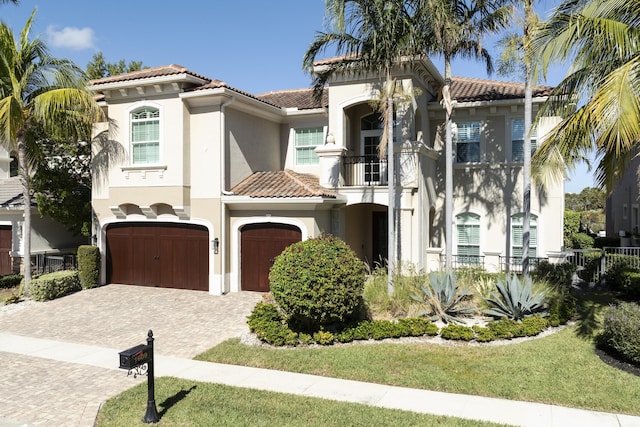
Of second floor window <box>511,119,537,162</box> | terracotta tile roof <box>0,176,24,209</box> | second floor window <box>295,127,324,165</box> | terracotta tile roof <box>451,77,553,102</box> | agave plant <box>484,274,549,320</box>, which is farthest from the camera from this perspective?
terracotta tile roof <box>0,176,24,209</box>

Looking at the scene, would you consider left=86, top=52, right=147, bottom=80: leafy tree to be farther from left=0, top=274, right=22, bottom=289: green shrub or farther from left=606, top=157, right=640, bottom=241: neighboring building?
left=606, top=157, right=640, bottom=241: neighboring building

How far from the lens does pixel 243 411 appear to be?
7.21 m

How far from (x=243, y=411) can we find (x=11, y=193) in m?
20.0

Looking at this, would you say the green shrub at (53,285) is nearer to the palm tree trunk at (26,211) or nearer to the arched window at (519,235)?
the palm tree trunk at (26,211)

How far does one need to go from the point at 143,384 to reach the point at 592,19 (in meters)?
11.1

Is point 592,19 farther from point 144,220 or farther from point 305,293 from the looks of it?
point 144,220

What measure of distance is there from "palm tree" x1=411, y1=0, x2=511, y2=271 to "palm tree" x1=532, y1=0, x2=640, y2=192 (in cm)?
288

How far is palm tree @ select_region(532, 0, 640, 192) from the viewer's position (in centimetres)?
816

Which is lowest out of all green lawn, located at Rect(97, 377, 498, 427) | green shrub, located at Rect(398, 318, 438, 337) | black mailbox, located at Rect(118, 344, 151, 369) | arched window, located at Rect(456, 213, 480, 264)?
green lawn, located at Rect(97, 377, 498, 427)

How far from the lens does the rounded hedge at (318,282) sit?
9.98m

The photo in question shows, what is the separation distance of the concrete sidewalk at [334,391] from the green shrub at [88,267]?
21.7 ft

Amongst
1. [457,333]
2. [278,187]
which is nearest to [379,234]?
[278,187]

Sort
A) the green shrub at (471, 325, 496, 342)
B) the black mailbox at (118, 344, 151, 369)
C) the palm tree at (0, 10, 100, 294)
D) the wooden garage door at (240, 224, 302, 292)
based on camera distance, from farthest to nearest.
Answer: the wooden garage door at (240, 224, 302, 292)
the palm tree at (0, 10, 100, 294)
the green shrub at (471, 325, 496, 342)
the black mailbox at (118, 344, 151, 369)

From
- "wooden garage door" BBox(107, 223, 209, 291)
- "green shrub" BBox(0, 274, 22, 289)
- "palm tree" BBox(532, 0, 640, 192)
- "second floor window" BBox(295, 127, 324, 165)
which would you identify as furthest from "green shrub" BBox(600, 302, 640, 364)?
"green shrub" BBox(0, 274, 22, 289)
